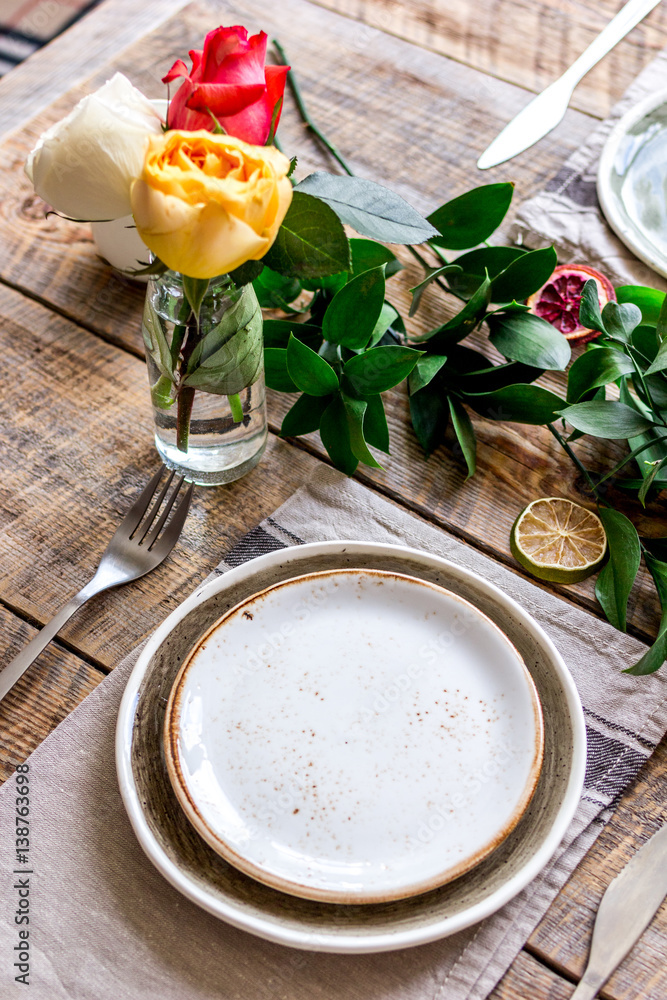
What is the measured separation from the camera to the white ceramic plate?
2.97ft

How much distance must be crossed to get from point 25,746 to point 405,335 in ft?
1.63

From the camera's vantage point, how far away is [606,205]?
0.93 m

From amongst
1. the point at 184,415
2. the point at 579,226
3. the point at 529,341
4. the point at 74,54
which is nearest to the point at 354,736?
the point at 184,415

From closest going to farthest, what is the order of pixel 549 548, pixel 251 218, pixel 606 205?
pixel 251 218
pixel 549 548
pixel 606 205

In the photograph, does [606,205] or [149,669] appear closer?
[149,669]

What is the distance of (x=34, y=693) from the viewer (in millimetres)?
625

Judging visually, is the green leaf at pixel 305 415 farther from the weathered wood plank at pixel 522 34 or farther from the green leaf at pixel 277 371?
the weathered wood plank at pixel 522 34

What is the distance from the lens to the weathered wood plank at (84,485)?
672 mm

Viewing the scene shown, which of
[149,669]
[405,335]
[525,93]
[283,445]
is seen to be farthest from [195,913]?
[525,93]

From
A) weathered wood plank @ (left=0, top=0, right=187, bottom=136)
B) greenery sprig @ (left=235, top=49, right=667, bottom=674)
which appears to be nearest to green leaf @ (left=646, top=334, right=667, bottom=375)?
greenery sprig @ (left=235, top=49, right=667, bottom=674)

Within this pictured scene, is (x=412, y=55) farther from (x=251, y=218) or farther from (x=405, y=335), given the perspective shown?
(x=251, y=218)

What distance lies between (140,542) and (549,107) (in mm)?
632

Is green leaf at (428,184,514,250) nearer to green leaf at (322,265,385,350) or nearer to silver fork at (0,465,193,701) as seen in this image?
green leaf at (322,265,385,350)

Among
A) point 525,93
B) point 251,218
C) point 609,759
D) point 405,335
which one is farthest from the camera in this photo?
point 525,93
